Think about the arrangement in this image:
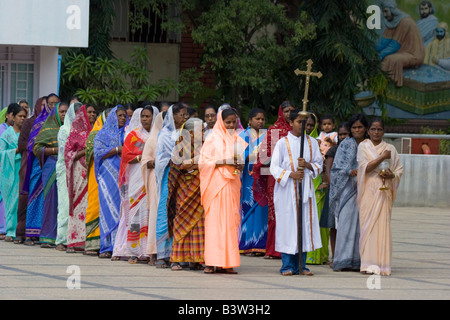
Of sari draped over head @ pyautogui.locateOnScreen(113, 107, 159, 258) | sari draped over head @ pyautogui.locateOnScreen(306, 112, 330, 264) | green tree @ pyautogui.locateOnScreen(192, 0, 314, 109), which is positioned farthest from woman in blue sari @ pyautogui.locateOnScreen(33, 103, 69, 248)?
green tree @ pyautogui.locateOnScreen(192, 0, 314, 109)

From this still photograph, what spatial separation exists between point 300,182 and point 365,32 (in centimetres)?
1341

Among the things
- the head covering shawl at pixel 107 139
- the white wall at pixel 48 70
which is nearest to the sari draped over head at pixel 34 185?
the head covering shawl at pixel 107 139

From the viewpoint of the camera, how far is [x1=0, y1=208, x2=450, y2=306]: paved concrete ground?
981 centimetres

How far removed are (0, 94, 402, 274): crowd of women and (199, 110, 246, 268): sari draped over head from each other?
0.04 feet

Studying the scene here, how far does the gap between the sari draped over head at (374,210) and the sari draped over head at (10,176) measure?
206 inches

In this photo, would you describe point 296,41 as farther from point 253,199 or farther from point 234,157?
point 234,157

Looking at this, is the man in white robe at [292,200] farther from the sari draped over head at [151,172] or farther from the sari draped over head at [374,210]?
the sari draped over head at [151,172]

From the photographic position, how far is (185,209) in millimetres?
11656

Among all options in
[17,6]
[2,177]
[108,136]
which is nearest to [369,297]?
[108,136]

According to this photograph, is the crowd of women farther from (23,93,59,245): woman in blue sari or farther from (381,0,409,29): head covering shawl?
(381,0,409,29): head covering shawl

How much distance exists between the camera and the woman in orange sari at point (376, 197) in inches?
461

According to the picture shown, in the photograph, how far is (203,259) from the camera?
11.6 m

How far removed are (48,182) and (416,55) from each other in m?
18.1

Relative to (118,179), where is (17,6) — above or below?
above
